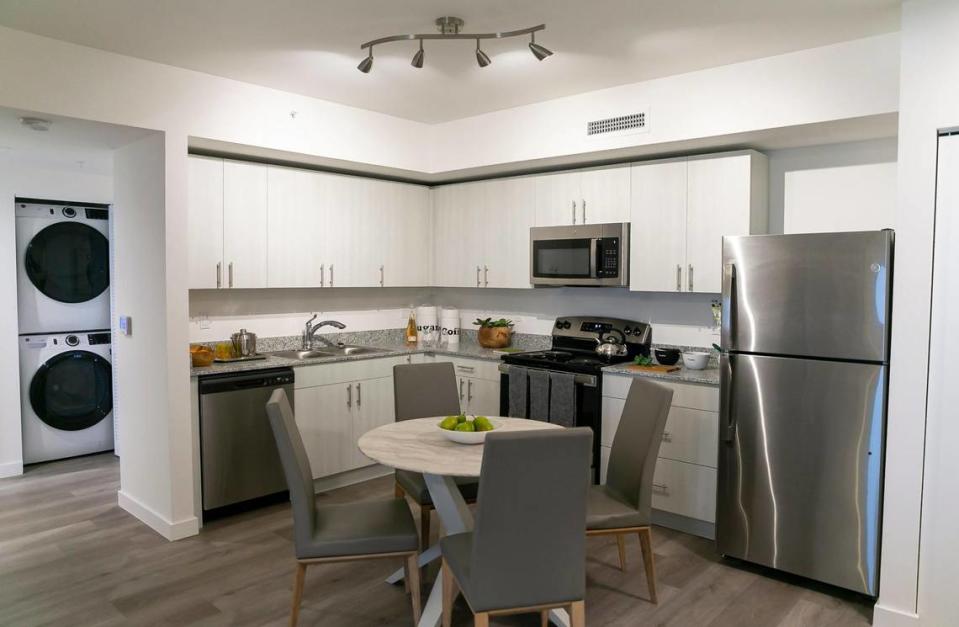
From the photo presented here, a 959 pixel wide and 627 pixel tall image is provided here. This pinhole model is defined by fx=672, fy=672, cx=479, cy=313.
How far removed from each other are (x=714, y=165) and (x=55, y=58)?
11.3ft

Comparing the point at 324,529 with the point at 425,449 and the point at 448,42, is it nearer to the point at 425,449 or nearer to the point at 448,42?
the point at 425,449

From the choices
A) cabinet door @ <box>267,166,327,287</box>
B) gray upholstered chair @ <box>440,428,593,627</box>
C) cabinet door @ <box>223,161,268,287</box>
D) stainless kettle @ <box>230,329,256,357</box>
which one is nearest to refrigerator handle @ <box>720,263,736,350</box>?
gray upholstered chair @ <box>440,428,593,627</box>

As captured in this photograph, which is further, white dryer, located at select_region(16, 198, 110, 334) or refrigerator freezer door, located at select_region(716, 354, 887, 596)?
white dryer, located at select_region(16, 198, 110, 334)

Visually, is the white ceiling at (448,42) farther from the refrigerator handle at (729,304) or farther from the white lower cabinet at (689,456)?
the white lower cabinet at (689,456)

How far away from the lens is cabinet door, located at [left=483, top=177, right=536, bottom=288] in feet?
15.7

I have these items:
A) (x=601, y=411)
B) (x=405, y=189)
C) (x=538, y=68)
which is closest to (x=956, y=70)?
(x=538, y=68)

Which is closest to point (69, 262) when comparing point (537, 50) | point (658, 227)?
point (537, 50)

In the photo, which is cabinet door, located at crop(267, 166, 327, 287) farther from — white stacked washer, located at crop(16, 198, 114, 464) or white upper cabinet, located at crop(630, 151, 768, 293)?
white upper cabinet, located at crop(630, 151, 768, 293)

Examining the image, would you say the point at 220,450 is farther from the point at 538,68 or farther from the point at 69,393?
the point at 538,68

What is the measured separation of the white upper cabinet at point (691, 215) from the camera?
3789 millimetres

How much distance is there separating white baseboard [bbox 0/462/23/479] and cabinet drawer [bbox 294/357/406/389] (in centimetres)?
238

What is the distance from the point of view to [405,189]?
206 inches

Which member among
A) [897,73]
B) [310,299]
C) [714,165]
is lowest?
[310,299]

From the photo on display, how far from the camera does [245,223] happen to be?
423 cm
